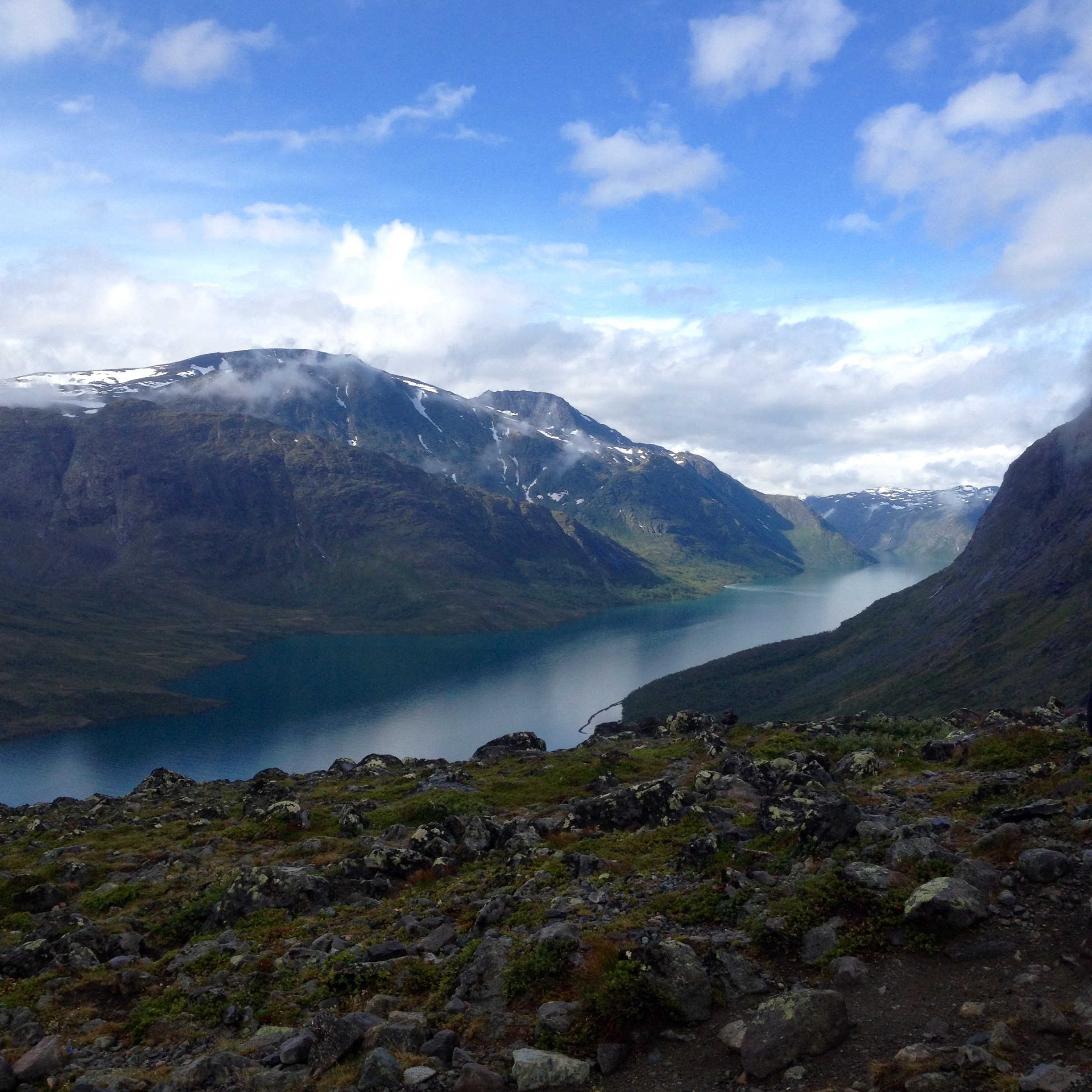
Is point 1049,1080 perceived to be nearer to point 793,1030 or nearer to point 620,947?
point 793,1030

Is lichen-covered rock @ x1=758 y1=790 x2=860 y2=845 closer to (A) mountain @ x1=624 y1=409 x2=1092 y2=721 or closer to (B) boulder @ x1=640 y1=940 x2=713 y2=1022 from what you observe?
(B) boulder @ x1=640 y1=940 x2=713 y2=1022

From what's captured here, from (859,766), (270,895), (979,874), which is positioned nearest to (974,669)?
(859,766)

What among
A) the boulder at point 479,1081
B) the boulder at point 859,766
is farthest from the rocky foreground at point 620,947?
the boulder at point 859,766

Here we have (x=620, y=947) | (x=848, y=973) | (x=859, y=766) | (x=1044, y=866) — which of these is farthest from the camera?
(x=859, y=766)

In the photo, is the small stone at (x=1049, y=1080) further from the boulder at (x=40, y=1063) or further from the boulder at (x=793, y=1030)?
the boulder at (x=40, y=1063)

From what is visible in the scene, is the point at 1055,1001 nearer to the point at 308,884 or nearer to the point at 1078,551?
the point at 308,884

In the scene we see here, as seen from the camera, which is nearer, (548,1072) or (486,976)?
(548,1072)

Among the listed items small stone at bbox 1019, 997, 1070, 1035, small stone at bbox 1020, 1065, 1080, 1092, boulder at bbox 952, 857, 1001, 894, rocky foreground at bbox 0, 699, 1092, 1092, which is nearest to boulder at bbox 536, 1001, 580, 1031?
rocky foreground at bbox 0, 699, 1092, 1092

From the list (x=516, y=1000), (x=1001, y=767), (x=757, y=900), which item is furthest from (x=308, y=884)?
(x=1001, y=767)

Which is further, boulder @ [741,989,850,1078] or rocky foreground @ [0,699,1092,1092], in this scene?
rocky foreground @ [0,699,1092,1092]
